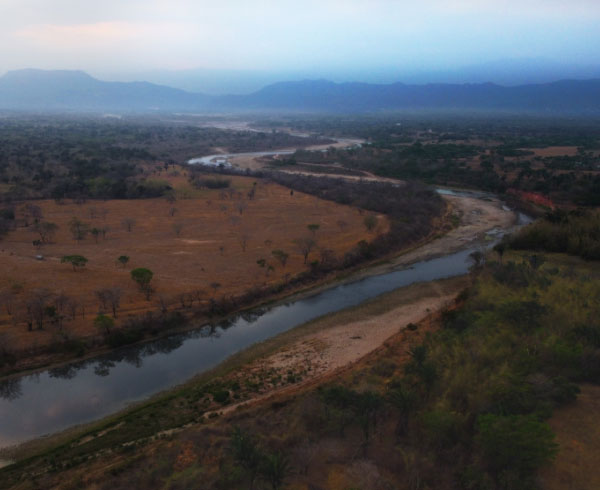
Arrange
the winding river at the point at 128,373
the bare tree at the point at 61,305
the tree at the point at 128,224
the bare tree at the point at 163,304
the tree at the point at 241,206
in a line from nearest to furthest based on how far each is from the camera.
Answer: the winding river at the point at 128,373, the bare tree at the point at 61,305, the bare tree at the point at 163,304, the tree at the point at 128,224, the tree at the point at 241,206

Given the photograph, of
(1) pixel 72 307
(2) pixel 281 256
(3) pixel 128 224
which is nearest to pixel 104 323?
(1) pixel 72 307

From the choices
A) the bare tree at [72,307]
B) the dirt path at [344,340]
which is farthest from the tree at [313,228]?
the bare tree at [72,307]

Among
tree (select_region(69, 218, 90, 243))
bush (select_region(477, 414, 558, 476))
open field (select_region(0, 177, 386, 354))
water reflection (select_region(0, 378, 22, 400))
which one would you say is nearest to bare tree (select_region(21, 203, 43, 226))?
open field (select_region(0, 177, 386, 354))

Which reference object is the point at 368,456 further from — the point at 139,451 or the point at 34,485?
the point at 34,485

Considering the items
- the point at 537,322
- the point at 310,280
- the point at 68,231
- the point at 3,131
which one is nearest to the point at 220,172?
the point at 68,231

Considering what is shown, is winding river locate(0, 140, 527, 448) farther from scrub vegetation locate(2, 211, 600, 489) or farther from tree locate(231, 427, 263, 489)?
tree locate(231, 427, 263, 489)

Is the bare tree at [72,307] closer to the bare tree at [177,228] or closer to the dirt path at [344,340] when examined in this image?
the dirt path at [344,340]
